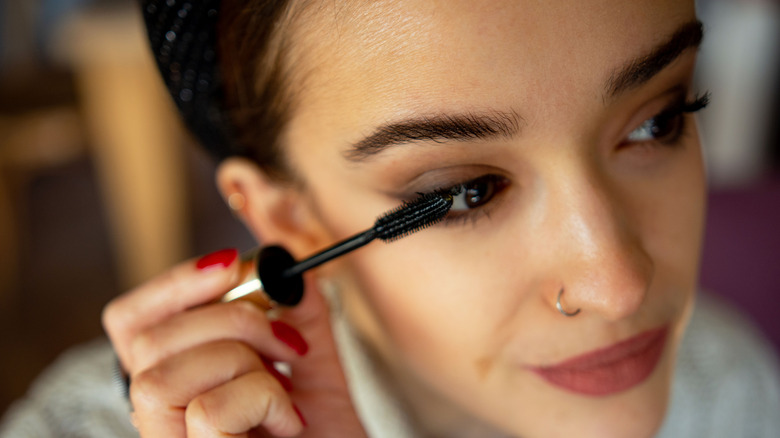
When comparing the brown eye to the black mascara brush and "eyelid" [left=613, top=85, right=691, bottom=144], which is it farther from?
the black mascara brush

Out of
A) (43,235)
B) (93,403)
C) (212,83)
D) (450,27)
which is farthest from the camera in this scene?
(43,235)

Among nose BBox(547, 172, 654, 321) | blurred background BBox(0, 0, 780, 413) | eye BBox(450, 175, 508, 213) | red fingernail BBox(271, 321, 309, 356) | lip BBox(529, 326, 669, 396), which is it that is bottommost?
blurred background BBox(0, 0, 780, 413)

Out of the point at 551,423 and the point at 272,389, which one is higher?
the point at 551,423

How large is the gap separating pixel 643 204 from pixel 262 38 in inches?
16.4

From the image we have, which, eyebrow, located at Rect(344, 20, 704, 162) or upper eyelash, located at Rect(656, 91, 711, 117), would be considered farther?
upper eyelash, located at Rect(656, 91, 711, 117)

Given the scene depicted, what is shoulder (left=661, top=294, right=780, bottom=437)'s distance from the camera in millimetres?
999

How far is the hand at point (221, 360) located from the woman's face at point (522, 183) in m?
0.09

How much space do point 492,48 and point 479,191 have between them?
0.14m

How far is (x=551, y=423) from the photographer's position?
2.26 ft

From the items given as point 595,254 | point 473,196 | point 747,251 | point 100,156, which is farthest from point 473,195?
point 100,156

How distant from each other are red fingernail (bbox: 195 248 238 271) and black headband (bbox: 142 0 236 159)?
201 millimetres

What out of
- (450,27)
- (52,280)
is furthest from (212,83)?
(52,280)

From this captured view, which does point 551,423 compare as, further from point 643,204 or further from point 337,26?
point 337,26

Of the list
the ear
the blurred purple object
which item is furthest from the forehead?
the blurred purple object
